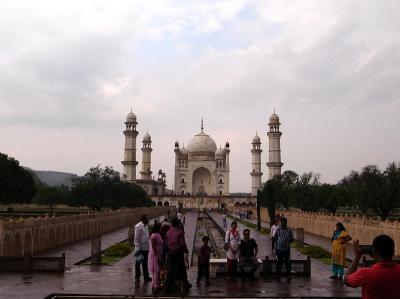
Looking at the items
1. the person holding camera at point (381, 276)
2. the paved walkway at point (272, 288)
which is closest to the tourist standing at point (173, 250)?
the paved walkway at point (272, 288)

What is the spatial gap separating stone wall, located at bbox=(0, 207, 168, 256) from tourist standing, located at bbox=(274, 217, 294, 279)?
462 cm

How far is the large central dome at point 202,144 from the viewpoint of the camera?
82.6 m

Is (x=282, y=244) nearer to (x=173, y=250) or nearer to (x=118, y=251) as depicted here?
(x=173, y=250)

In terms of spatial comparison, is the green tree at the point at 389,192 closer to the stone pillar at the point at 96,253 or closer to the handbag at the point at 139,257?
the stone pillar at the point at 96,253

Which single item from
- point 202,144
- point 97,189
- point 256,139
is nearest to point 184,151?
point 202,144

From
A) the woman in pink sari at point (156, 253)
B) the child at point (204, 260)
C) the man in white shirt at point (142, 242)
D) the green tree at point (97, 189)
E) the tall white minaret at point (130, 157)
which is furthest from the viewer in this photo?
the tall white minaret at point (130, 157)

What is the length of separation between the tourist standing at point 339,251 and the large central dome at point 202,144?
240ft

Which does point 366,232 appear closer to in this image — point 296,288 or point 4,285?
point 296,288

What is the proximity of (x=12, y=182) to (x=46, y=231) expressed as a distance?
23.9m

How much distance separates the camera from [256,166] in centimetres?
7694

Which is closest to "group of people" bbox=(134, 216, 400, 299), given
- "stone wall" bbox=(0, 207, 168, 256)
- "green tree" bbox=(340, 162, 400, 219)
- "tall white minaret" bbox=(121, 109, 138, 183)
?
"stone wall" bbox=(0, 207, 168, 256)

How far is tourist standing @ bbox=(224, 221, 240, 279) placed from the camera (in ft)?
28.6

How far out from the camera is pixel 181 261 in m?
7.73

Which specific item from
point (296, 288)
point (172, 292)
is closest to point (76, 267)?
point (172, 292)
